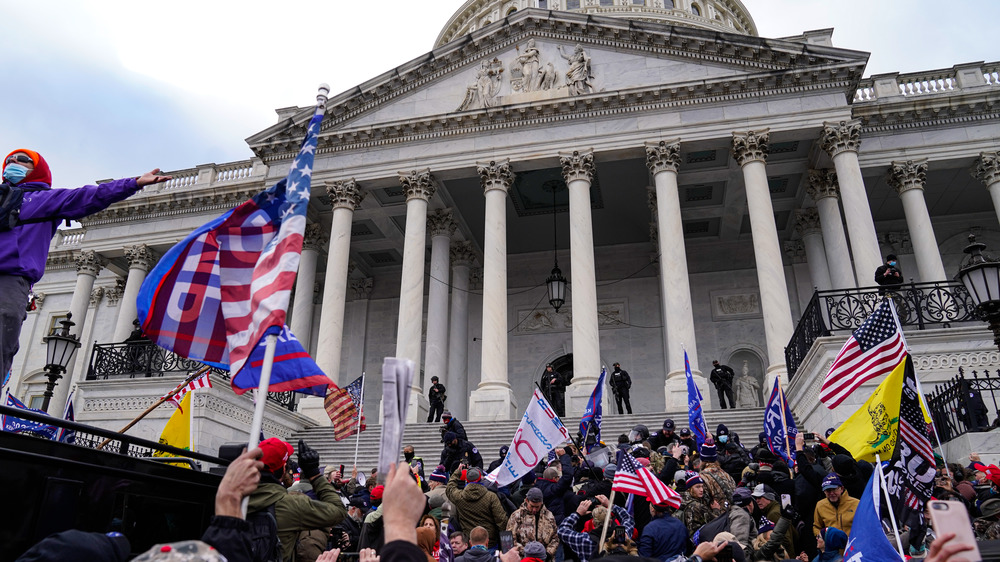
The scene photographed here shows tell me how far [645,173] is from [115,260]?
23657mm

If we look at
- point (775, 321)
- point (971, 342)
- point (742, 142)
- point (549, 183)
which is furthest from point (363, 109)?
point (971, 342)

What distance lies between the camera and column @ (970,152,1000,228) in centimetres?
2311

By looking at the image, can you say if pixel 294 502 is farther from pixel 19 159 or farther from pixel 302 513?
pixel 19 159

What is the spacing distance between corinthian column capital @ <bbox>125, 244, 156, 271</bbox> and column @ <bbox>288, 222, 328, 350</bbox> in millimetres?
8123

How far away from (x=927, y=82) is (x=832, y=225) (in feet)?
21.6

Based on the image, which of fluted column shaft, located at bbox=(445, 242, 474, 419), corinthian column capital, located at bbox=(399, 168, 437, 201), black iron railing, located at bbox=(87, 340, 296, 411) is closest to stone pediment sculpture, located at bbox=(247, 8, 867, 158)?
corinthian column capital, located at bbox=(399, 168, 437, 201)

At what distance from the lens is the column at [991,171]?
75.8ft

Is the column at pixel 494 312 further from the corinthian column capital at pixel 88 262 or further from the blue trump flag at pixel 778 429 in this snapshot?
the corinthian column capital at pixel 88 262

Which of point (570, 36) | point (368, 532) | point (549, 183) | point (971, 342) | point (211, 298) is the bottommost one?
point (368, 532)

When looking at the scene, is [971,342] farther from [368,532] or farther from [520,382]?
[520,382]

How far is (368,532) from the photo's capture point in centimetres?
622

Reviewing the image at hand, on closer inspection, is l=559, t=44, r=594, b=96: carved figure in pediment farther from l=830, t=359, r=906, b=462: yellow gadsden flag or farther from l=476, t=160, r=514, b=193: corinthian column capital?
l=830, t=359, r=906, b=462: yellow gadsden flag

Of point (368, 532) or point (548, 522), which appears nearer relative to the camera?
point (368, 532)

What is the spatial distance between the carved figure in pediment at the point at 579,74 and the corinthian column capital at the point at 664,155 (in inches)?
122
